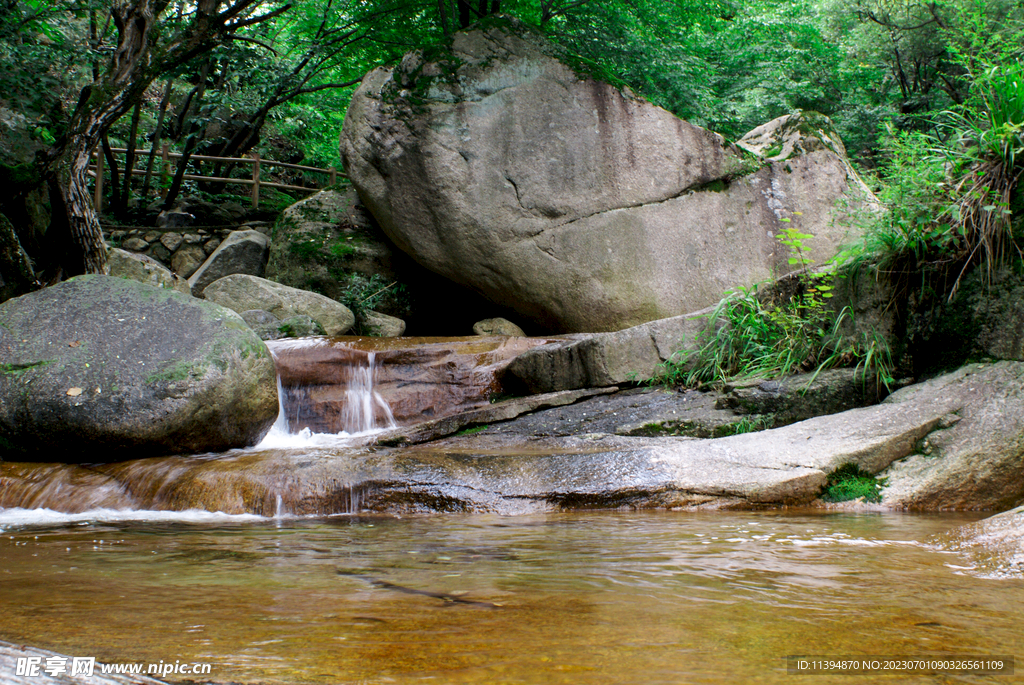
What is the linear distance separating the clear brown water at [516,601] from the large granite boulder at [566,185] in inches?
208

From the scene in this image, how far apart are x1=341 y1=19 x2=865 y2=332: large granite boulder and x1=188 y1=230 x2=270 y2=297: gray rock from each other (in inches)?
130

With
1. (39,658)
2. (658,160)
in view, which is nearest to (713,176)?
(658,160)

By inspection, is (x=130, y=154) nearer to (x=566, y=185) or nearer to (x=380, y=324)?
(x=380, y=324)

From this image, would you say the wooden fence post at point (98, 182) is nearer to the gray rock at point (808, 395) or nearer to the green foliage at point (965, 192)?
the gray rock at point (808, 395)

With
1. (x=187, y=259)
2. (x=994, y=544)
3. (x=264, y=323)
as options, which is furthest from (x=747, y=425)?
(x=187, y=259)

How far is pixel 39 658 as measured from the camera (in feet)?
3.85

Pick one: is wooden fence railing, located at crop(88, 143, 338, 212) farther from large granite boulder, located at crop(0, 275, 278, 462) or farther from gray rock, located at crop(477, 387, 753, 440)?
gray rock, located at crop(477, 387, 753, 440)

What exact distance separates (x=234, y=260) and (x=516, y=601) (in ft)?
33.0

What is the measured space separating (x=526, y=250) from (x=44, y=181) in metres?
4.79

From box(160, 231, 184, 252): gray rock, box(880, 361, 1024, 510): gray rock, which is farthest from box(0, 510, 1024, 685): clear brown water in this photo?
box(160, 231, 184, 252): gray rock

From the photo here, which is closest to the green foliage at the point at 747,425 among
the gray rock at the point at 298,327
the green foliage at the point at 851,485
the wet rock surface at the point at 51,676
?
the green foliage at the point at 851,485

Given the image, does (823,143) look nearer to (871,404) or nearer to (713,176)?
(713,176)

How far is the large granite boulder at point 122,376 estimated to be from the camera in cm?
453

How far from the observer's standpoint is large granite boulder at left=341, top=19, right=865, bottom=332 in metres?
8.02
